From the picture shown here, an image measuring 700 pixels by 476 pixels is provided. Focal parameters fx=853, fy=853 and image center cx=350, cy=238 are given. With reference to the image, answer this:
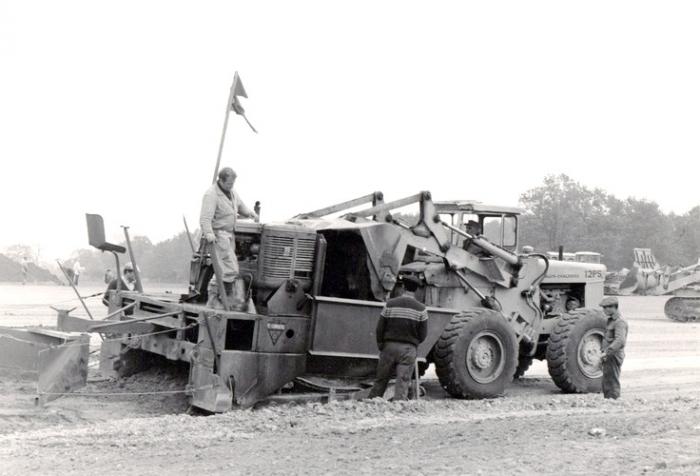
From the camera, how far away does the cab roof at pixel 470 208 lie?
38.7 ft

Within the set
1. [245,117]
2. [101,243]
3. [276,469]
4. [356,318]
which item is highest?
[245,117]

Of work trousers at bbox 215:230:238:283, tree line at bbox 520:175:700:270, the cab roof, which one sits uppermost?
tree line at bbox 520:175:700:270

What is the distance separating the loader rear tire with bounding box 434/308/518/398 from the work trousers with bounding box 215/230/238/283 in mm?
2744

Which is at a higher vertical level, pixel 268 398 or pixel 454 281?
pixel 454 281

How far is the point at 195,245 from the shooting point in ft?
36.0

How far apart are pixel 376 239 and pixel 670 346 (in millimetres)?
11349

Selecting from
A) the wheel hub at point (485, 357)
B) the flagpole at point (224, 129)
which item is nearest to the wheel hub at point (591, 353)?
the wheel hub at point (485, 357)

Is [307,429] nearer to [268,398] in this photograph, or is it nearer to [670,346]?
[268,398]

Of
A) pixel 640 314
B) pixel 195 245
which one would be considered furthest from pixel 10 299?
pixel 640 314

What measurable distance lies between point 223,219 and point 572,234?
5054 cm

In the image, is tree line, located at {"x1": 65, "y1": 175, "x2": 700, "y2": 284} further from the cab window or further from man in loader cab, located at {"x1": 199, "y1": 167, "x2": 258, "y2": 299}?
man in loader cab, located at {"x1": 199, "y1": 167, "x2": 258, "y2": 299}

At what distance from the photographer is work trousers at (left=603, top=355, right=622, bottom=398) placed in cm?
1045

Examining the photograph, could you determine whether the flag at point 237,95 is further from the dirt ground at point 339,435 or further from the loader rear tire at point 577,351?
the loader rear tire at point 577,351

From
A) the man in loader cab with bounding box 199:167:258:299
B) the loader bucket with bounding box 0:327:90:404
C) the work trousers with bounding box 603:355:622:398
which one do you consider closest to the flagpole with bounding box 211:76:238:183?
the man in loader cab with bounding box 199:167:258:299
